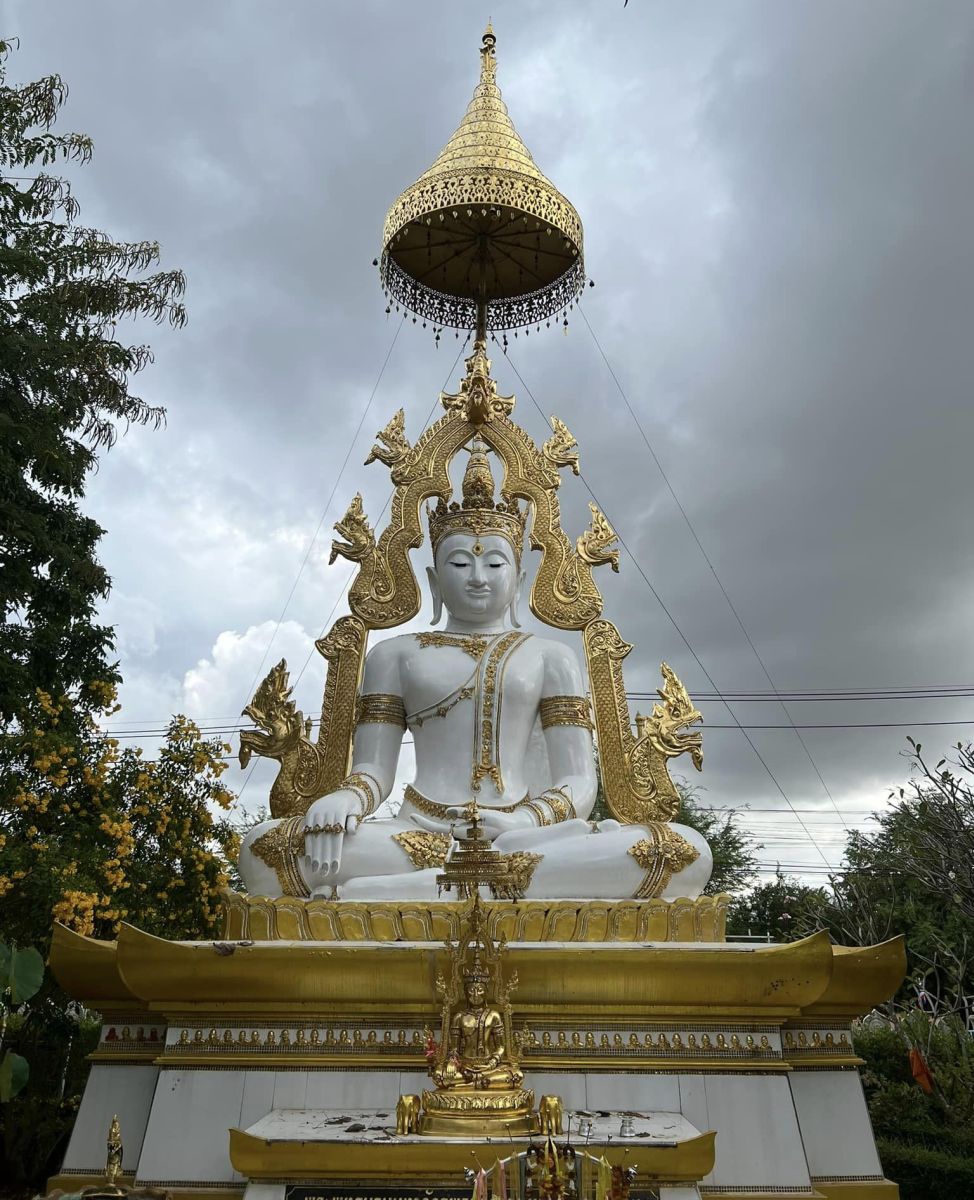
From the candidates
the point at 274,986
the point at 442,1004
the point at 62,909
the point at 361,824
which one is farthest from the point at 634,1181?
the point at 62,909

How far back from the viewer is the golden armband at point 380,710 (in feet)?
24.5

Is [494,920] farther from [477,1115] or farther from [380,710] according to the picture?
[380,710]

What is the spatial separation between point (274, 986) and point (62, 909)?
3149mm

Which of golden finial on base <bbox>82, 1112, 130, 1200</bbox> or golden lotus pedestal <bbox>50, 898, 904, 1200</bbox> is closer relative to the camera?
golden finial on base <bbox>82, 1112, 130, 1200</bbox>

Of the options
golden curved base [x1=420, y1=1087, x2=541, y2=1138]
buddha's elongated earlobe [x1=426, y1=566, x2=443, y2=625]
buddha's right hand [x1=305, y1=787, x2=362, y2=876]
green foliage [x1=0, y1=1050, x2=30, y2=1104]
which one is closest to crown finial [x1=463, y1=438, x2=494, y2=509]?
buddha's elongated earlobe [x1=426, y1=566, x2=443, y2=625]

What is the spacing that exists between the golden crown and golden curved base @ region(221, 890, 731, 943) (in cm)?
329

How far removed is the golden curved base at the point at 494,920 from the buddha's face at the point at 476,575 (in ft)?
9.13

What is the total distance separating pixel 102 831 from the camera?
8.47 metres

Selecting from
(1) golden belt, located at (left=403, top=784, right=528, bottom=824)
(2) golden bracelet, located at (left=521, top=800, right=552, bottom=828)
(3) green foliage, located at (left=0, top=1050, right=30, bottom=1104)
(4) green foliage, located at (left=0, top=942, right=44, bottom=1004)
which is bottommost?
(3) green foliage, located at (left=0, top=1050, right=30, bottom=1104)

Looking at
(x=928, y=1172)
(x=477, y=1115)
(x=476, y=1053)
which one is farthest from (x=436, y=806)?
(x=928, y=1172)

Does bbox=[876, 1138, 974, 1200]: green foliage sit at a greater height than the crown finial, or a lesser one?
lesser

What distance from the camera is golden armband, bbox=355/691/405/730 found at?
24.5 feet

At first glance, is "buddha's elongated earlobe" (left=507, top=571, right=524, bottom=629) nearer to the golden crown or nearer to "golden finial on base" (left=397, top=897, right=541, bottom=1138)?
the golden crown

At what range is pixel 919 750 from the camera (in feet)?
30.5
